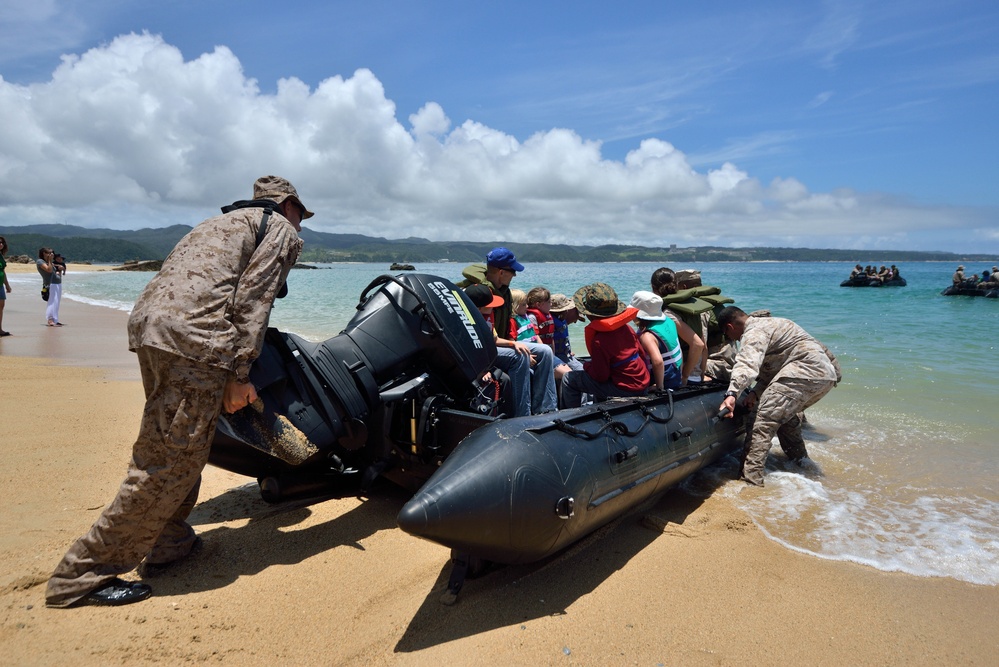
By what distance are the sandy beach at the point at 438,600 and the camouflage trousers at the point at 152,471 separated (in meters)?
0.17

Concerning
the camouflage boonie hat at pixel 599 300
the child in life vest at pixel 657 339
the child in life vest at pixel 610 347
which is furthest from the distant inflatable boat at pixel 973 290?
the camouflage boonie hat at pixel 599 300

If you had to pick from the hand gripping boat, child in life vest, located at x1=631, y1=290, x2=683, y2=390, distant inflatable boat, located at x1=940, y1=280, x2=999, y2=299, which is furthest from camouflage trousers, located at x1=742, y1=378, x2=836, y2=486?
distant inflatable boat, located at x1=940, y1=280, x2=999, y2=299

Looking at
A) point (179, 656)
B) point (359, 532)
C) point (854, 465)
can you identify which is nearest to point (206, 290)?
point (179, 656)

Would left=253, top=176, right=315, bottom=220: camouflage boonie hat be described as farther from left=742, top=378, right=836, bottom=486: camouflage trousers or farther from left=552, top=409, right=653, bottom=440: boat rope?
left=742, top=378, right=836, bottom=486: camouflage trousers

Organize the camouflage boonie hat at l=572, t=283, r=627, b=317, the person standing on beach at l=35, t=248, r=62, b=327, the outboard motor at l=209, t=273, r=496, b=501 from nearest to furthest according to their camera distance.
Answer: the outboard motor at l=209, t=273, r=496, b=501 < the camouflage boonie hat at l=572, t=283, r=627, b=317 < the person standing on beach at l=35, t=248, r=62, b=327

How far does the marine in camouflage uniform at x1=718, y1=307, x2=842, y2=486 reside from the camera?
5098mm

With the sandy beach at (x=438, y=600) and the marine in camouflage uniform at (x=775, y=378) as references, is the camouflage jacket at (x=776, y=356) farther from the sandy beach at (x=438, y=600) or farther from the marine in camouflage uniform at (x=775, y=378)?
the sandy beach at (x=438, y=600)

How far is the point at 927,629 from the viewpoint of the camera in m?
3.00

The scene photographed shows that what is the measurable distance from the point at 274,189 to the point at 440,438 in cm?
167

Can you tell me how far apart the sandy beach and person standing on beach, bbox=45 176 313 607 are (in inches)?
8.1

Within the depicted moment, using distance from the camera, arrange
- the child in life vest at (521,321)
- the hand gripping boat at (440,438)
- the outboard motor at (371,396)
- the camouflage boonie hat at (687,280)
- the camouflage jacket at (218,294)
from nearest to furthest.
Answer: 1. the camouflage jacket at (218,294)
2. the hand gripping boat at (440,438)
3. the outboard motor at (371,396)
4. the child in life vest at (521,321)
5. the camouflage boonie hat at (687,280)

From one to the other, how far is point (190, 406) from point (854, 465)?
5647 millimetres

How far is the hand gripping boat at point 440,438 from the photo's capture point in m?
2.83

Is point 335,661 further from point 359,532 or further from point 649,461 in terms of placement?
point 649,461
